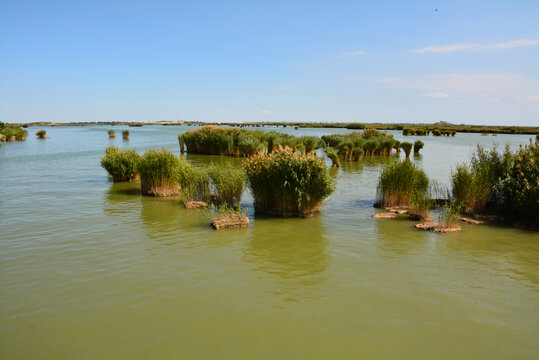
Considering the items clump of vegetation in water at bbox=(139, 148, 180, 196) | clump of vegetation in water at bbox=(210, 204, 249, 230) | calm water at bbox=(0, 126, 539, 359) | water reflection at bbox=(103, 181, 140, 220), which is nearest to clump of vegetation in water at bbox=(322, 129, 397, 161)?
water reflection at bbox=(103, 181, 140, 220)

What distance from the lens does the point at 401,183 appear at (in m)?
15.4

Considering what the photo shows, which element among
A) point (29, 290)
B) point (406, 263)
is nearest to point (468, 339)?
point (406, 263)

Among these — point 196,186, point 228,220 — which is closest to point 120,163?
point 196,186

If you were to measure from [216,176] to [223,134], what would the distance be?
88.1 ft

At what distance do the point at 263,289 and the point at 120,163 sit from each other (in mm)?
16699

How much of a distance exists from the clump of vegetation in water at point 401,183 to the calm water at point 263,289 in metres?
2.40

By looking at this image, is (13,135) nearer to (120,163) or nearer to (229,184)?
(120,163)

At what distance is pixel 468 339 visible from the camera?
19.3 feet

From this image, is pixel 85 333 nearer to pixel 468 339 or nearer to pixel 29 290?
pixel 29 290

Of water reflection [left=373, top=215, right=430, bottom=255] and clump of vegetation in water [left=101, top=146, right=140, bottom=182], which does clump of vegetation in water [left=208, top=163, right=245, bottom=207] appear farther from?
clump of vegetation in water [left=101, top=146, right=140, bottom=182]

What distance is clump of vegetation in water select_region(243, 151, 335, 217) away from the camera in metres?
13.6

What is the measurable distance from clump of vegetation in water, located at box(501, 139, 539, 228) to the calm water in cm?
106

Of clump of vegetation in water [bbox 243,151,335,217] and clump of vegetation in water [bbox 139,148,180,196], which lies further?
clump of vegetation in water [bbox 139,148,180,196]

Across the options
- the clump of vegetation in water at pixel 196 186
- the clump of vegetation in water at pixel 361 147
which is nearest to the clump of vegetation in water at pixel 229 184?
the clump of vegetation in water at pixel 196 186
